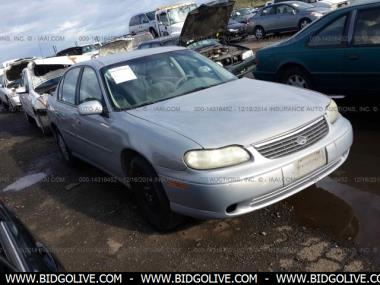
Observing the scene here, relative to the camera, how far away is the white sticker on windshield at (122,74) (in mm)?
4375

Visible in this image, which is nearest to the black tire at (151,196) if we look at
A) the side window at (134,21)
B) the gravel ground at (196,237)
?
the gravel ground at (196,237)

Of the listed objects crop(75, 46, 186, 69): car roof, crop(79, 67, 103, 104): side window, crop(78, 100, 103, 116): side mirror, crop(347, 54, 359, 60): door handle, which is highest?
crop(75, 46, 186, 69): car roof

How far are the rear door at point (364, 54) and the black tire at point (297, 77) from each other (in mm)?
676

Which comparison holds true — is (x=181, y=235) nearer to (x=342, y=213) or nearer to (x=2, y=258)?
(x=342, y=213)

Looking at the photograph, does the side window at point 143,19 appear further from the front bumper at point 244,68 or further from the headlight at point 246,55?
the front bumper at point 244,68

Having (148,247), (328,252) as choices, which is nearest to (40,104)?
(148,247)

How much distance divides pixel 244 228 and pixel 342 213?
2.81 feet

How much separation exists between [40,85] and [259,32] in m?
13.3

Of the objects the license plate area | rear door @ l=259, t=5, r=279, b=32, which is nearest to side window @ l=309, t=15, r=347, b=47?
the license plate area

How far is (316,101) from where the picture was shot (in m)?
3.87

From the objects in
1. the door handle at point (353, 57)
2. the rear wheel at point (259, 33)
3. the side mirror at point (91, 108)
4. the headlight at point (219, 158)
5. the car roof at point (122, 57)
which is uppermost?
the car roof at point (122, 57)

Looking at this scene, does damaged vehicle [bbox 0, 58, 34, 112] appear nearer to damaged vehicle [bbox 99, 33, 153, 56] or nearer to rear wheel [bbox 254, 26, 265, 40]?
damaged vehicle [bbox 99, 33, 153, 56]

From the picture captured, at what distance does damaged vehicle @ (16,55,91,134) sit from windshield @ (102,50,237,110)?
13.2 feet

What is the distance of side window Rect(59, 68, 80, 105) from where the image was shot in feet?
17.4
